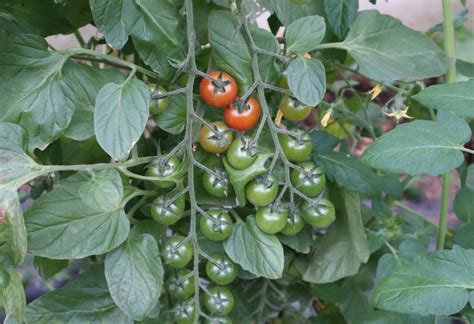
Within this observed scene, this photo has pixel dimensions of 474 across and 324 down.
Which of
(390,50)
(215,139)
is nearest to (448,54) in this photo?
(390,50)

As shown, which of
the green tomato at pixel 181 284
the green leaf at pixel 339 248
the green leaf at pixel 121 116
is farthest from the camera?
the green leaf at pixel 339 248

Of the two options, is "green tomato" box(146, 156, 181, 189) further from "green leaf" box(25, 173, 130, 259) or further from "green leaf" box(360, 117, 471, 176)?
"green leaf" box(360, 117, 471, 176)

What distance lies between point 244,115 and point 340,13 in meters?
0.17

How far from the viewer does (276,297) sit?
0.81 metres

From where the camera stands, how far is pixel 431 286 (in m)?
0.50

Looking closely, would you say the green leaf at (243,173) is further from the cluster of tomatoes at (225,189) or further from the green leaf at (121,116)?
the green leaf at (121,116)

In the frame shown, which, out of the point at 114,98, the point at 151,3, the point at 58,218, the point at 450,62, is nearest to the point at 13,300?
the point at 58,218

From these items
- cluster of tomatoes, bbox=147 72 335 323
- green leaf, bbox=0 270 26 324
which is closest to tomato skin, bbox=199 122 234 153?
cluster of tomatoes, bbox=147 72 335 323

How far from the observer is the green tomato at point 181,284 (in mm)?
596

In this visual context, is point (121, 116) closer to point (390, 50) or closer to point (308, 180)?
point (308, 180)

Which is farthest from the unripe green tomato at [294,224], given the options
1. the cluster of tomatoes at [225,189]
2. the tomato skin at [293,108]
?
the tomato skin at [293,108]

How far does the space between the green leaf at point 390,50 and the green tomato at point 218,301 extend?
28 centimetres

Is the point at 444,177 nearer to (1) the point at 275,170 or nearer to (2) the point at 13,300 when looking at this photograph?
(1) the point at 275,170

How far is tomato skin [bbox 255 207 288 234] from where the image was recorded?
0.58 metres
